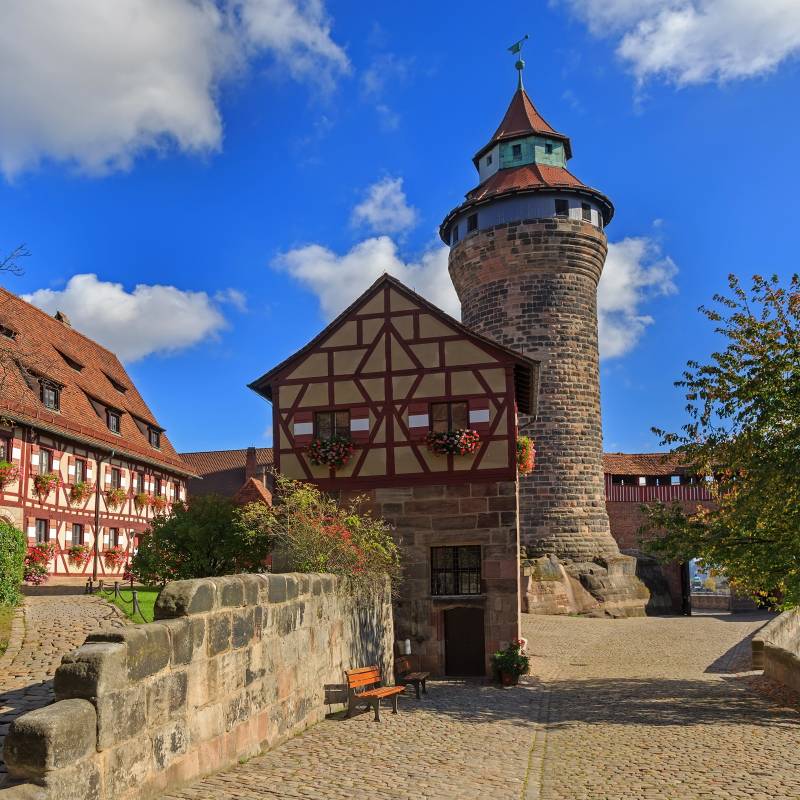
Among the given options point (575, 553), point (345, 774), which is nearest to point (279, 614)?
point (345, 774)

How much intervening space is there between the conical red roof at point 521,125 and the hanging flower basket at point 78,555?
21.6m

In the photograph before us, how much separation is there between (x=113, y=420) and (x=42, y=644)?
64.9ft

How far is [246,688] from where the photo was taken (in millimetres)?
7945

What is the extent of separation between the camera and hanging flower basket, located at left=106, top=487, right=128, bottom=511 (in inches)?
1110

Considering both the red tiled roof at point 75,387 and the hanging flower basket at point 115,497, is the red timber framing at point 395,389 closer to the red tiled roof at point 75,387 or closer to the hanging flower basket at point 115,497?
the red tiled roof at point 75,387

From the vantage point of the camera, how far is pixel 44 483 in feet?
80.4

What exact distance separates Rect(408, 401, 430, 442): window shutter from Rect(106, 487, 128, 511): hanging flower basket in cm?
1458

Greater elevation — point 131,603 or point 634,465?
point 634,465

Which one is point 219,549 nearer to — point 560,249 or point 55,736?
point 55,736

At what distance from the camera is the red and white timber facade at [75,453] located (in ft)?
78.4

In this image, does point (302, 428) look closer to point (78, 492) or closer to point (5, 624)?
point (5, 624)

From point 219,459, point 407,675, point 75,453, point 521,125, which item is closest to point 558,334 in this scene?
point 521,125

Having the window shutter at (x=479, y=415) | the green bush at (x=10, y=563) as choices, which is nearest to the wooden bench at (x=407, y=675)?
the window shutter at (x=479, y=415)

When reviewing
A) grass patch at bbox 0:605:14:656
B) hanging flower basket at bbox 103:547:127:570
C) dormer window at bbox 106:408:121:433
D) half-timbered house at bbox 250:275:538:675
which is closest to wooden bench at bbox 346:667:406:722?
grass patch at bbox 0:605:14:656
